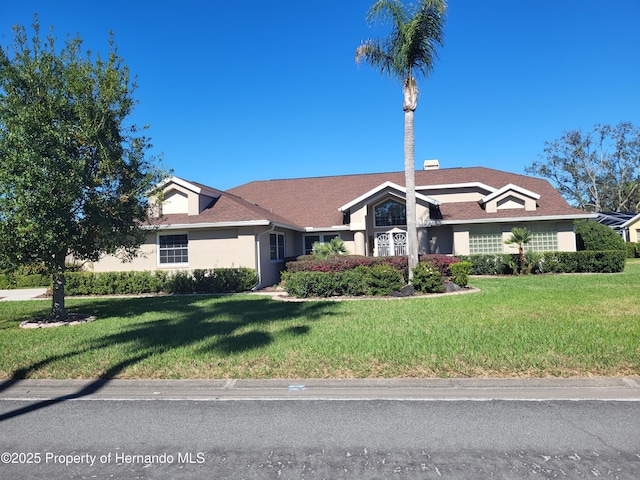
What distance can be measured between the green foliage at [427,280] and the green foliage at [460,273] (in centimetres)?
129

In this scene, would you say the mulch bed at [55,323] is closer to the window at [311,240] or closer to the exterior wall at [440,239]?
the window at [311,240]

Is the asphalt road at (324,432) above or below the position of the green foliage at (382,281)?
below

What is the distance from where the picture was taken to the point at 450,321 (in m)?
9.43

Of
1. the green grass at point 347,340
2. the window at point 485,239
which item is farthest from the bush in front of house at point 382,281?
the window at point 485,239

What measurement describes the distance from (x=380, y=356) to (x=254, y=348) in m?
2.14

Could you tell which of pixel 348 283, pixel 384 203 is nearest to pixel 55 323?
pixel 348 283

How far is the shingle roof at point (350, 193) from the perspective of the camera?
78.5 ft

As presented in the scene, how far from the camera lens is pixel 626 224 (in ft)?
131

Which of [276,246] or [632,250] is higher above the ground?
[276,246]

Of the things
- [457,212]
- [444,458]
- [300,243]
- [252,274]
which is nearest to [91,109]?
[252,274]

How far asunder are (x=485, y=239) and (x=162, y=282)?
1602 centimetres

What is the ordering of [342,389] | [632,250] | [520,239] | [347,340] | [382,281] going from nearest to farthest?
[342,389] < [347,340] < [382,281] < [520,239] < [632,250]

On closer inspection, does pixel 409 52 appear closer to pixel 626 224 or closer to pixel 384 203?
pixel 384 203

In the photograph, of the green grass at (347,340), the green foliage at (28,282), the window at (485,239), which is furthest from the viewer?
the window at (485,239)
